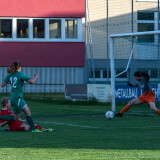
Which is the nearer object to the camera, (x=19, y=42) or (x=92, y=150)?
(x=92, y=150)

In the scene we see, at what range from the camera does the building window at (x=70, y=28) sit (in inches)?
1483

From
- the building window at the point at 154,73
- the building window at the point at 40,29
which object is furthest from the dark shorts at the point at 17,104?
the building window at the point at 40,29

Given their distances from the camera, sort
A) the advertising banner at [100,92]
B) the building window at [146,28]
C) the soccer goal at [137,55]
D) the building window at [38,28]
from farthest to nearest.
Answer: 1. the building window at [38,28]
2. the building window at [146,28]
3. the soccer goal at [137,55]
4. the advertising banner at [100,92]

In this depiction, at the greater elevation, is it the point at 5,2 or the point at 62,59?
the point at 5,2

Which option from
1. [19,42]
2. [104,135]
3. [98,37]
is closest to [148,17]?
[98,37]

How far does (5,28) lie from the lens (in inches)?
A: 1449

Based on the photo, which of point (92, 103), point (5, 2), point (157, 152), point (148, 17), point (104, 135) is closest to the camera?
point (157, 152)

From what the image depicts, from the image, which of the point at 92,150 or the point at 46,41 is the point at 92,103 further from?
the point at 92,150

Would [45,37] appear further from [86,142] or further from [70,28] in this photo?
[86,142]

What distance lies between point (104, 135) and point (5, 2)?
24.6m

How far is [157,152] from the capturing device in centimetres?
977

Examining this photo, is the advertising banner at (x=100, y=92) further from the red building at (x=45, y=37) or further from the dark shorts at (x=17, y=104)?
the dark shorts at (x=17, y=104)

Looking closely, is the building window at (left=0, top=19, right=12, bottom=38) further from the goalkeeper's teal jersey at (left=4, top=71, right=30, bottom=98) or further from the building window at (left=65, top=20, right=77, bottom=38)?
the goalkeeper's teal jersey at (left=4, top=71, right=30, bottom=98)

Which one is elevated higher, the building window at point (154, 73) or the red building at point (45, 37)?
the red building at point (45, 37)
